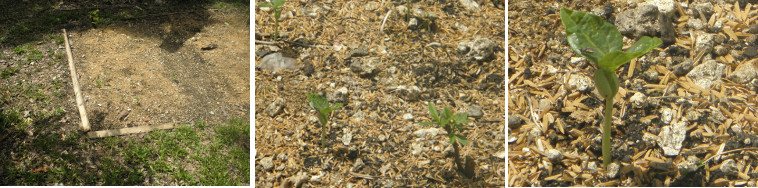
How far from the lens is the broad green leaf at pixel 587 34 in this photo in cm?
108

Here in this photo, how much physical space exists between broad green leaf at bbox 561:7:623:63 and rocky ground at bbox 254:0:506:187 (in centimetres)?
19

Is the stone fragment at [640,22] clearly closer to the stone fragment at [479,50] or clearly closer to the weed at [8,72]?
the stone fragment at [479,50]

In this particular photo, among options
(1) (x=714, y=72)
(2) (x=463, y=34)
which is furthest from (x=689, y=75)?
(2) (x=463, y=34)

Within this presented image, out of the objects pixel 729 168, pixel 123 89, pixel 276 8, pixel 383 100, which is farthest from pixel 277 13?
pixel 729 168

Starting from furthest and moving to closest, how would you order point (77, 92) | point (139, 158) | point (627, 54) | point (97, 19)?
point (97, 19) < point (77, 92) < point (139, 158) < point (627, 54)

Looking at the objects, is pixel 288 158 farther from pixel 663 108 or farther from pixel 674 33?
pixel 674 33

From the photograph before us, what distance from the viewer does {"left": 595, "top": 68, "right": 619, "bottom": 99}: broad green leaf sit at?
1075 millimetres

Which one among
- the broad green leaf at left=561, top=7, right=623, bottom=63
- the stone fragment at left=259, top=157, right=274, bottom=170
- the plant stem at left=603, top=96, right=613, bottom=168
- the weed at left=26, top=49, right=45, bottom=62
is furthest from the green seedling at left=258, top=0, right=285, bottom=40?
the weed at left=26, top=49, right=45, bottom=62

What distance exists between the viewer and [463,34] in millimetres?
1298

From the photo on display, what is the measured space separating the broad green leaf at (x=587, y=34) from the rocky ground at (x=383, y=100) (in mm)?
192

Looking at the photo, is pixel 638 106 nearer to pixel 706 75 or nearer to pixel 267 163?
pixel 706 75

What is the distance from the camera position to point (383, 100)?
126 centimetres

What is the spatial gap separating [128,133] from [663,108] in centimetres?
153

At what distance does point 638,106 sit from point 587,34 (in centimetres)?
29
